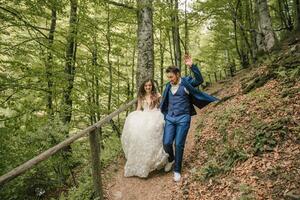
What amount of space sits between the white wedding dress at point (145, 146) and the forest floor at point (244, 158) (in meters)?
0.25

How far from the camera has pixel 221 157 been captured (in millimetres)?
5656

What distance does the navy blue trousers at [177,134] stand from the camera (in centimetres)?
593

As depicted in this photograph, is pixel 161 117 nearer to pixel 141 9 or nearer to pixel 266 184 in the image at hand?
pixel 266 184

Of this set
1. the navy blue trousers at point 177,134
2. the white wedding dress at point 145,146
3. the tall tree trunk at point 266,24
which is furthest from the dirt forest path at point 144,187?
the tall tree trunk at point 266,24

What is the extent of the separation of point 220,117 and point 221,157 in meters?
2.37

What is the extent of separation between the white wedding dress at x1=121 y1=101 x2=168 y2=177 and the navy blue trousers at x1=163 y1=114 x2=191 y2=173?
24 centimetres

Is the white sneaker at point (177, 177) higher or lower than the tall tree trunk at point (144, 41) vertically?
lower

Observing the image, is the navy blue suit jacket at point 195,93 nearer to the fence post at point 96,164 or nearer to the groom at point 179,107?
the groom at point 179,107

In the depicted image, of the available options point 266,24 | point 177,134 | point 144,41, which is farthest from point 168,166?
point 266,24

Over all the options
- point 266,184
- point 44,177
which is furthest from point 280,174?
point 44,177

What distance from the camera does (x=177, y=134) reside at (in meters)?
6.00

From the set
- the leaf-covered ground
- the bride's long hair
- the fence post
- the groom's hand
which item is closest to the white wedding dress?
the bride's long hair

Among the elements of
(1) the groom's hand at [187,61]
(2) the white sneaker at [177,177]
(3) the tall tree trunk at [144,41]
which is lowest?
(2) the white sneaker at [177,177]

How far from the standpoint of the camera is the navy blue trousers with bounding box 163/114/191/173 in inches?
233
